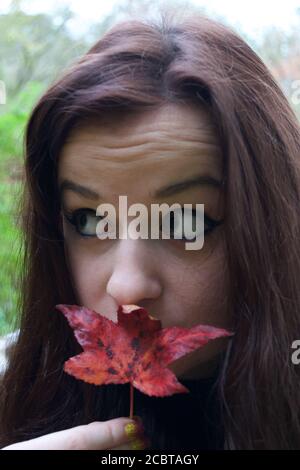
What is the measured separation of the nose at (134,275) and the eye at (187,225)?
5 cm

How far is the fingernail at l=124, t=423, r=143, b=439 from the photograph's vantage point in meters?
0.73

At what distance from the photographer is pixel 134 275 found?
0.83 m

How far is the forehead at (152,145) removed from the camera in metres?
0.85

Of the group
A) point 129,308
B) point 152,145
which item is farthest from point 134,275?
point 152,145

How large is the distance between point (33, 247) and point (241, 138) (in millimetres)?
422

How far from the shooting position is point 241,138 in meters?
0.85

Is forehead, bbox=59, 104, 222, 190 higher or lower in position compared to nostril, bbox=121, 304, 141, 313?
higher

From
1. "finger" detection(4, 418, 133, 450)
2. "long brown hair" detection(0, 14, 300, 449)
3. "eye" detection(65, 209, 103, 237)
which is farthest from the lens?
"eye" detection(65, 209, 103, 237)

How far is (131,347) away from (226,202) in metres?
0.25

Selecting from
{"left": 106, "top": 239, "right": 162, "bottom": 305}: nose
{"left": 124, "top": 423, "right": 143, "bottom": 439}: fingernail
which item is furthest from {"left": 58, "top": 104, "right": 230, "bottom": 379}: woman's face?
{"left": 124, "top": 423, "right": 143, "bottom": 439}: fingernail

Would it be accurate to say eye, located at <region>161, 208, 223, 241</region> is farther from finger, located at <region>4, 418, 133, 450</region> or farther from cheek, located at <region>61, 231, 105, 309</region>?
finger, located at <region>4, 418, 133, 450</region>

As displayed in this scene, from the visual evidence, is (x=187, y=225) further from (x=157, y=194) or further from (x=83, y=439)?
(x=83, y=439)

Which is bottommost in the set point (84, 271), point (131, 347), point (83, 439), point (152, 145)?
point (83, 439)

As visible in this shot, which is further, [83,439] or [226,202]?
[226,202]
